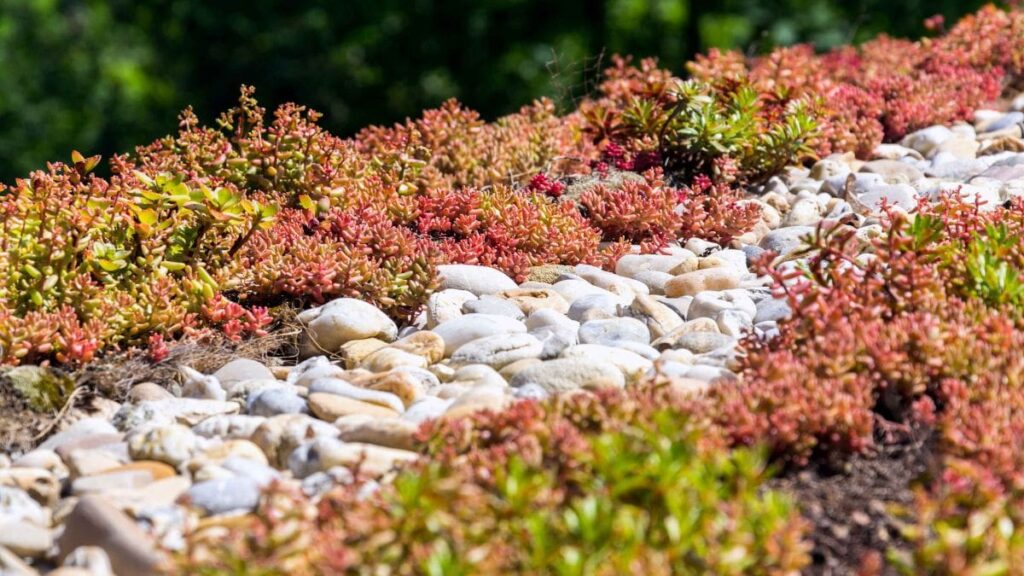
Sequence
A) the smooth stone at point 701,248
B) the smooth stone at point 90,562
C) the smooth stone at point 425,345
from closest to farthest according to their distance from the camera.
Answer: the smooth stone at point 90,562
the smooth stone at point 425,345
the smooth stone at point 701,248

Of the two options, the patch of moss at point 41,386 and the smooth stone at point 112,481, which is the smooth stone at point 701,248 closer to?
the patch of moss at point 41,386

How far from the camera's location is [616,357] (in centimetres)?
432

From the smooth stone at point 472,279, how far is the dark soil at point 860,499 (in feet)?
6.55

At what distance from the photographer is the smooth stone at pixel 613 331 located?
4648 mm

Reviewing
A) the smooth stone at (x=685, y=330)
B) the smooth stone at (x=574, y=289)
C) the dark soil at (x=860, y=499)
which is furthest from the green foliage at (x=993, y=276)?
the smooth stone at (x=574, y=289)

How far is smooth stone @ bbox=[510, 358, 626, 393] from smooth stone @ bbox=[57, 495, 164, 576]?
142 cm

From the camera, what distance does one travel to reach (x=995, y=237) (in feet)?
14.7

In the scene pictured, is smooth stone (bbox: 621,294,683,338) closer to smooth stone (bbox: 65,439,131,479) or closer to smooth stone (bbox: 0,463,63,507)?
smooth stone (bbox: 65,439,131,479)

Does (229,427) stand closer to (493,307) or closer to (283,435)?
(283,435)

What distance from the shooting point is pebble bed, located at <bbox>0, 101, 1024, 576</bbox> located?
3.35 m

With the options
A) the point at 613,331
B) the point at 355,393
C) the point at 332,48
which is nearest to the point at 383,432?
the point at 355,393

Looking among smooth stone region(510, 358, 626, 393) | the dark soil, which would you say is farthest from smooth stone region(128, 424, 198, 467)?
the dark soil

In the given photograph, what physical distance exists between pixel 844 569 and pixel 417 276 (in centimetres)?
243

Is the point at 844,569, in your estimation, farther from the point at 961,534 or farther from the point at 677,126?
the point at 677,126
